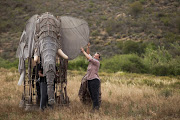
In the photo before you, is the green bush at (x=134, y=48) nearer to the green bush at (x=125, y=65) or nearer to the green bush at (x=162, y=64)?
the green bush at (x=125, y=65)

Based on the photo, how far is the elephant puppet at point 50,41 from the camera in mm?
Result: 7836

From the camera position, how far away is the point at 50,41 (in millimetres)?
8320

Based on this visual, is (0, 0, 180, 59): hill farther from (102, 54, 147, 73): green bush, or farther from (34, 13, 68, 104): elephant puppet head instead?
(34, 13, 68, 104): elephant puppet head

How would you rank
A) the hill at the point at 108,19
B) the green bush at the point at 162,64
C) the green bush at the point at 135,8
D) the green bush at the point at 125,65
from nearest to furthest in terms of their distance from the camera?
the green bush at the point at 162,64, the green bush at the point at 125,65, the hill at the point at 108,19, the green bush at the point at 135,8

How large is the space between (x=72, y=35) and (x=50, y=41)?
142 centimetres

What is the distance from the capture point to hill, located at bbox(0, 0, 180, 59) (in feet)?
151

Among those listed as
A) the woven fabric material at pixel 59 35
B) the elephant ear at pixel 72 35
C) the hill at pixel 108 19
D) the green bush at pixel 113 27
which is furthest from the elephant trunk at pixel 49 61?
the green bush at pixel 113 27

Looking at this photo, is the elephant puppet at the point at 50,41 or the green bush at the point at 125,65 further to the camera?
the green bush at the point at 125,65

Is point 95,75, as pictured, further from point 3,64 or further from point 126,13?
point 126,13

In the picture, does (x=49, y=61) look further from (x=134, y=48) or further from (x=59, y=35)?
(x=134, y=48)

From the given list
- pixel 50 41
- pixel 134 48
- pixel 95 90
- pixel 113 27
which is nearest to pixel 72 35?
pixel 50 41

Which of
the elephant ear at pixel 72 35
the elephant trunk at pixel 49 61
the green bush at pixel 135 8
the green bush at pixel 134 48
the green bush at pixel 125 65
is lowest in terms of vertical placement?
the green bush at pixel 125 65

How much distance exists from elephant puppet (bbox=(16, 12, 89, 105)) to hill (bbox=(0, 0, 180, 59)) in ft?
105

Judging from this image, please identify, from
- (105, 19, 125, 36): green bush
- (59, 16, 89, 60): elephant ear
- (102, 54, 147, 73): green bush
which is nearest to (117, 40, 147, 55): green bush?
(102, 54, 147, 73): green bush
